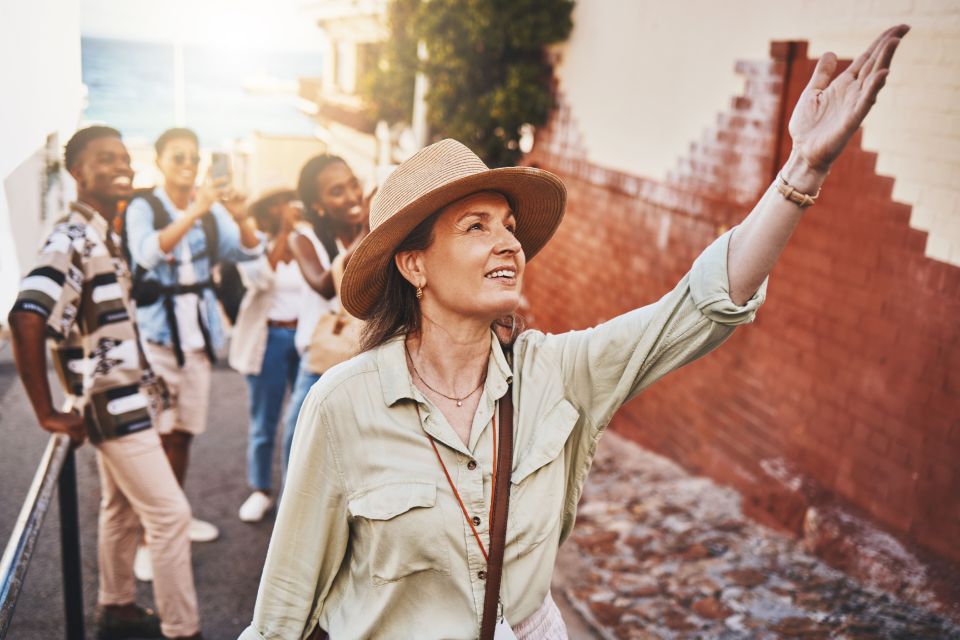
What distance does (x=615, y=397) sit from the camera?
2146 millimetres

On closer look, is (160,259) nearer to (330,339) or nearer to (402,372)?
(330,339)

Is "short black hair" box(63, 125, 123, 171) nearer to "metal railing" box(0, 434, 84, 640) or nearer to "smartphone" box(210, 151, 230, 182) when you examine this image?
"smartphone" box(210, 151, 230, 182)

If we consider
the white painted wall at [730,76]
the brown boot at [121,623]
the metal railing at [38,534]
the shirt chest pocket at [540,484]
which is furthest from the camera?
the brown boot at [121,623]

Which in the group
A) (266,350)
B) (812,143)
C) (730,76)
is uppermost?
(730,76)

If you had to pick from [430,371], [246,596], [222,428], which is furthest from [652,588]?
[222,428]

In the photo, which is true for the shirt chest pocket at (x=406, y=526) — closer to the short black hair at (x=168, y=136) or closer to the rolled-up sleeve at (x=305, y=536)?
the rolled-up sleeve at (x=305, y=536)

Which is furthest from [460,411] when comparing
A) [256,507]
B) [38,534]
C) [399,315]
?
[256,507]

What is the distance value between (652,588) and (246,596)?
6.46ft

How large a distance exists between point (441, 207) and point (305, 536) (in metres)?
0.81

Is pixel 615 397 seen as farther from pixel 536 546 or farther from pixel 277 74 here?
pixel 277 74

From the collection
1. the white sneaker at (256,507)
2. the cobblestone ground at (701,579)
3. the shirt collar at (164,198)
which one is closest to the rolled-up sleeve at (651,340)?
the cobblestone ground at (701,579)

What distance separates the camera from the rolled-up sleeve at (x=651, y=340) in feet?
6.35

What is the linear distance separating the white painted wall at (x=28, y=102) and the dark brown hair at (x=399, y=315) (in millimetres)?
1326

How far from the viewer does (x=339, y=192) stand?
15.8ft
